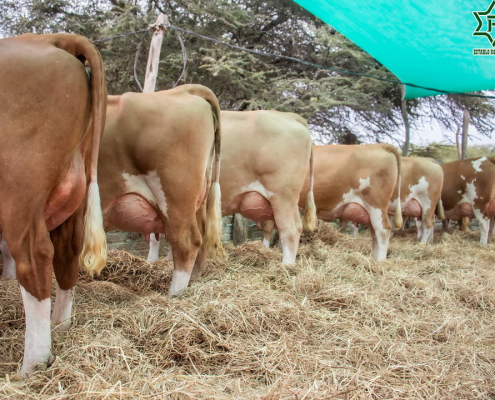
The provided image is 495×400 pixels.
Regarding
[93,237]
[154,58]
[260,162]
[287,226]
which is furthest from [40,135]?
[154,58]

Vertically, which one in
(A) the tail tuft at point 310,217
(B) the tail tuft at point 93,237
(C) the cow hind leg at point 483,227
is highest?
(B) the tail tuft at point 93,237

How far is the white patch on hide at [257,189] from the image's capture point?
457 centimetres

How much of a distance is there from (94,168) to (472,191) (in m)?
8.32

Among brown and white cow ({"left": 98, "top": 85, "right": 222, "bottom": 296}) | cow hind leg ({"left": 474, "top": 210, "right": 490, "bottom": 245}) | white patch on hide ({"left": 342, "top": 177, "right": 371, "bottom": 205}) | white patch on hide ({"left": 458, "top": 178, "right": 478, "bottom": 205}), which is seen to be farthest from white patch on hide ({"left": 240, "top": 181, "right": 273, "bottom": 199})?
white patch on hide ({"left": 458, "top": 178, "right": 478, "bottom": 205})

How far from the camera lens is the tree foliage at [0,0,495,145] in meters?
8.60

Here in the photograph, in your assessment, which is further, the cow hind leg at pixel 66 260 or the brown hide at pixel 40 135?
the cow hind leg at pixel 66 260

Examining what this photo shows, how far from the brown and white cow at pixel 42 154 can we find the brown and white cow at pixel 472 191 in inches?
309

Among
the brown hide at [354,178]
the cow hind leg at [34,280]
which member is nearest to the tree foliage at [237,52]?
the brown hide at [354,178]

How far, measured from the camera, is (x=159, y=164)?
316 centimetres

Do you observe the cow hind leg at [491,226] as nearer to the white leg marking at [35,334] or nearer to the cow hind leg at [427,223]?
the cow hind leg at [427,223]

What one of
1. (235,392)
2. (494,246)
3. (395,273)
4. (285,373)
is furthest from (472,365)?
(494,246)

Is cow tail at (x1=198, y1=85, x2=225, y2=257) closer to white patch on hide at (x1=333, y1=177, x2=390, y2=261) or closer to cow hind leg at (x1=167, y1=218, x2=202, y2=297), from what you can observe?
cow hind leg at (x1=167, y1=218, x2=202, y2=297)

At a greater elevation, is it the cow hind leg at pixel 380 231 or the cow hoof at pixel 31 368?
the cow hoof at pixel 31 368

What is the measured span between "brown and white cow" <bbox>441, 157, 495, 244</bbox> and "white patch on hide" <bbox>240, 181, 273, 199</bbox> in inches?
216
